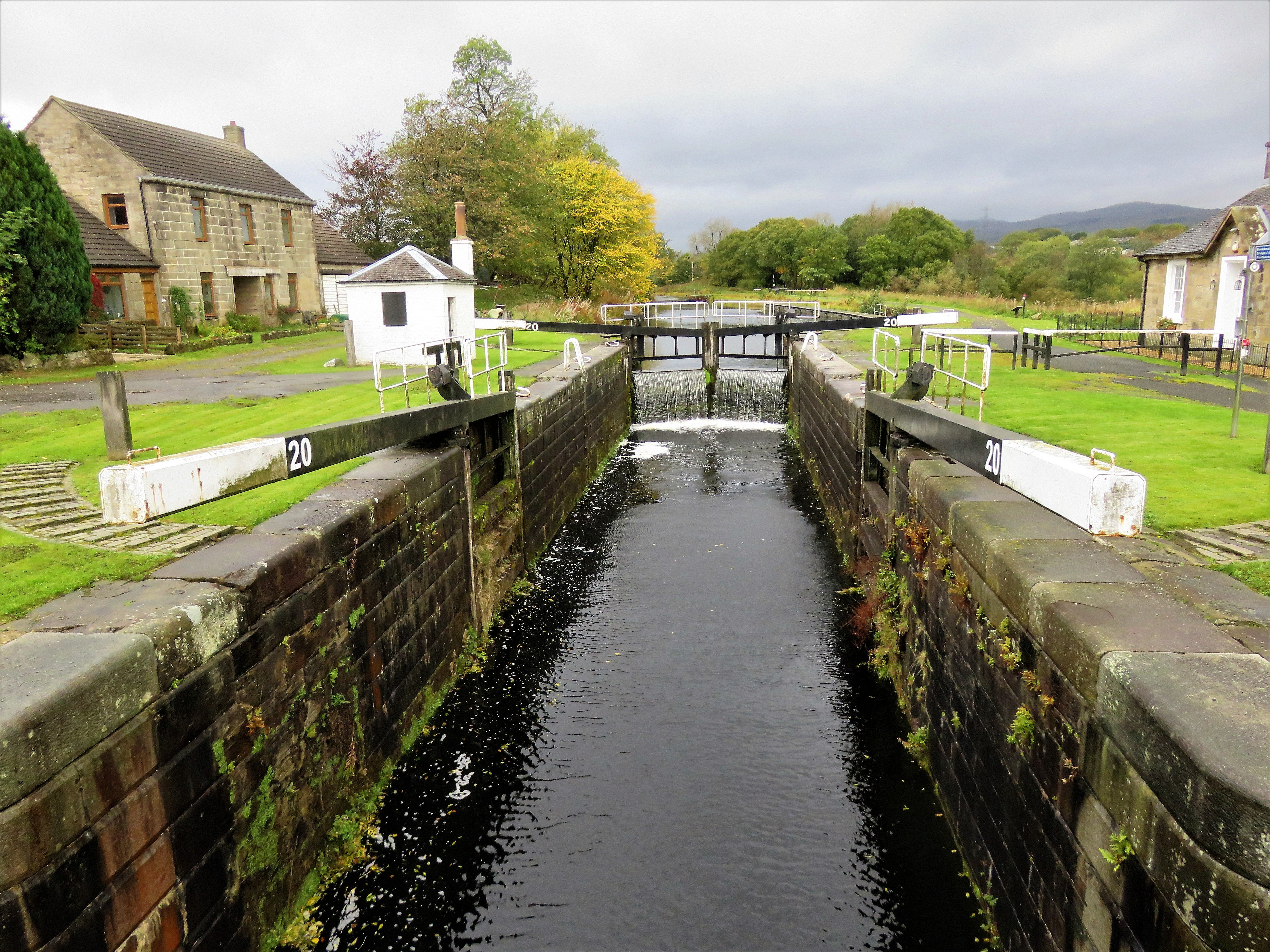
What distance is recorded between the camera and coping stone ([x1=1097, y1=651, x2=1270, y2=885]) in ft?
6.89

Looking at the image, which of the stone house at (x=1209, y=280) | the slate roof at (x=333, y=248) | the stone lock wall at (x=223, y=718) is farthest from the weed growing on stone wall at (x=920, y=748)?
the slate roof at (x=333, y=248)

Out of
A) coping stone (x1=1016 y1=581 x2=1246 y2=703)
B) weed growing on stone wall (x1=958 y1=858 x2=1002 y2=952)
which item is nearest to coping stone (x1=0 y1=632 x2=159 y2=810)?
coping stone (x1=1016 y1=581 x2=1246 y2=703)

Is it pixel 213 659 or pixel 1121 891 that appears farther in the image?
pixel 213 659

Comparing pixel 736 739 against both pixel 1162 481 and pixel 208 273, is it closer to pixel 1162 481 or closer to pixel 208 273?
pixel 1162 481

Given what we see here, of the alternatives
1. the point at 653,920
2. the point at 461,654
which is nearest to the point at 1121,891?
the point at 653,920

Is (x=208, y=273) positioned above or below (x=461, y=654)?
above

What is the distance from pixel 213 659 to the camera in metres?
3.59

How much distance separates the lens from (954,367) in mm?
15133

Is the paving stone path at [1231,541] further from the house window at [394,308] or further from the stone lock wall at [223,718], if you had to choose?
the house window at [394,308]

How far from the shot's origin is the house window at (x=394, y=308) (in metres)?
16.5

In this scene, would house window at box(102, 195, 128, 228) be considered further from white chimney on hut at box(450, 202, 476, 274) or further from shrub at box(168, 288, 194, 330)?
white chimney on hut at box(450, 202, 476, 274)

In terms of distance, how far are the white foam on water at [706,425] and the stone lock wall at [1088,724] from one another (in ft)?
46.3

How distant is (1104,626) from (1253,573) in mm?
2078

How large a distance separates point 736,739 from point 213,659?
3928mm
